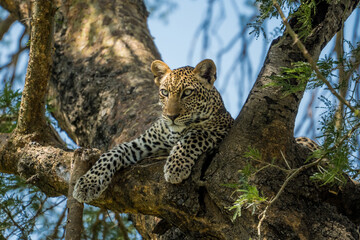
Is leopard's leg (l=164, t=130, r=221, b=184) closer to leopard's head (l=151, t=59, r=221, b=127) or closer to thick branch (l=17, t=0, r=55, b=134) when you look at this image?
leopard's head (l=151, t=59, r=221, b=127)

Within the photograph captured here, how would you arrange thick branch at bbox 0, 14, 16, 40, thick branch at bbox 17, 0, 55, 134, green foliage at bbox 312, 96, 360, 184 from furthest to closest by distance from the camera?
thick branch at bbox 0, 14, 16, 40
thick branch at bbox 17, 0, 55, 134
green foliage at bbox 312, 96, 360, 184

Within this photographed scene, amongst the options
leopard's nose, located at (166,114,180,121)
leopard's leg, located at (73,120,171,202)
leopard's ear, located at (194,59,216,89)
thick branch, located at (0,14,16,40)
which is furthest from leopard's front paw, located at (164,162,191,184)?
thick branch, located at (0,14,16,40)

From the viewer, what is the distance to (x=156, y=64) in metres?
5.78

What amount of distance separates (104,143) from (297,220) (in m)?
3.27

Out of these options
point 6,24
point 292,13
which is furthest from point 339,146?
point 6,24

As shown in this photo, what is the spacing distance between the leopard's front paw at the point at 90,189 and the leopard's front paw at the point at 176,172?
0.66m

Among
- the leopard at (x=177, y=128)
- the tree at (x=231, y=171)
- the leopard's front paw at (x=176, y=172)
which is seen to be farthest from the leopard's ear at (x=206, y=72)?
the leopard's front paw at (x=176, y=172)

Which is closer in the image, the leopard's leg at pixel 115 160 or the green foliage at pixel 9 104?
the leopard's leg at pixel 115 160

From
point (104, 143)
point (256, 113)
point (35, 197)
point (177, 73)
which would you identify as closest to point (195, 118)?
point (177, 73)

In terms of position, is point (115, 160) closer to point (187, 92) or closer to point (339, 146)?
point (187, 92)

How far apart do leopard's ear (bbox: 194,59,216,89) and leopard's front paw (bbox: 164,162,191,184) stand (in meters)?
1.54

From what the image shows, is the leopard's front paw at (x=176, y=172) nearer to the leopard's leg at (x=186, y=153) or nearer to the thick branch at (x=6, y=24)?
the leopard's leg at (x=186, y=153)

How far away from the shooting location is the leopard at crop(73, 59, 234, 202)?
4.63m

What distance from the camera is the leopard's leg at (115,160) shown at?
14.9ft
